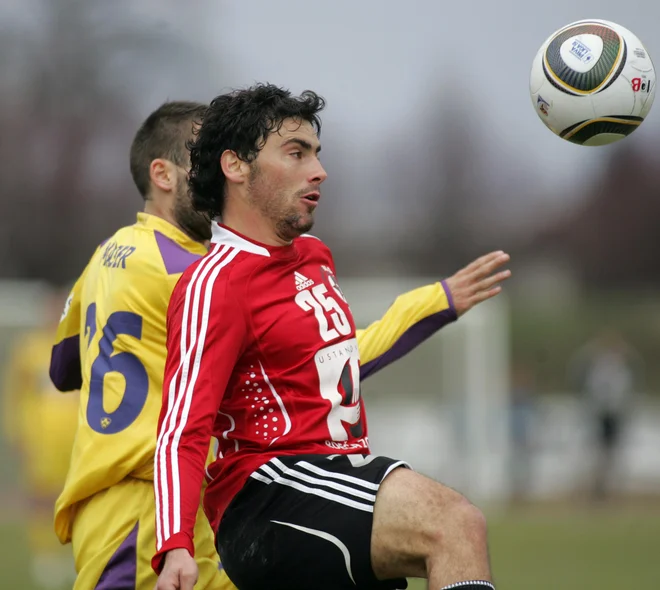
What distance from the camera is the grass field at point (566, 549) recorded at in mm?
10609

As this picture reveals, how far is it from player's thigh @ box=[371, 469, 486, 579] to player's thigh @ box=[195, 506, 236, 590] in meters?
1.12

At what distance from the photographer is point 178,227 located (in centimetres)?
503

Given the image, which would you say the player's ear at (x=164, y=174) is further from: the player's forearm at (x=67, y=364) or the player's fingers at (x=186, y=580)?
the player's fingers at (x=186, y=580)

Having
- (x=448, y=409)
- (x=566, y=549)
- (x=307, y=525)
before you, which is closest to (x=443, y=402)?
(x=448, y=409)

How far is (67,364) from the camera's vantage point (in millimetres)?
5328

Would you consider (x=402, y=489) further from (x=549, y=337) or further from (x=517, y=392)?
(x=549, y=337)

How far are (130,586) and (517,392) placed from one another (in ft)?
51.9

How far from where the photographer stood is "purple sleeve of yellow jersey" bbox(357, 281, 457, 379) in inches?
197

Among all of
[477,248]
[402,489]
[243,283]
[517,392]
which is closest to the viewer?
[402,489]

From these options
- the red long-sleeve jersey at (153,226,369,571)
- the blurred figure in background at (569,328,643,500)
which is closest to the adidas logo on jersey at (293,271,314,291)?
the red long-sleeve jersey at (153,226,369,571)

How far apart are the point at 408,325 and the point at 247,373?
1.03 meters

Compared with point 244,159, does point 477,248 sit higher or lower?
lower

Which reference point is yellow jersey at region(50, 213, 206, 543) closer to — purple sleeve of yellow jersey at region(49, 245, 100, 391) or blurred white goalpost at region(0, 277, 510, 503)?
purple sleeve of yellow jersey at region(49, 245, 100, 391)

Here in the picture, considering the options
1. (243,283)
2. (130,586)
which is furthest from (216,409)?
(130,586)
